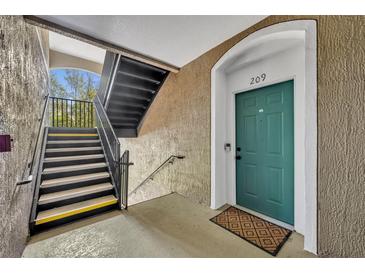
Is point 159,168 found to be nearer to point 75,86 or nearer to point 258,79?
point 258,79

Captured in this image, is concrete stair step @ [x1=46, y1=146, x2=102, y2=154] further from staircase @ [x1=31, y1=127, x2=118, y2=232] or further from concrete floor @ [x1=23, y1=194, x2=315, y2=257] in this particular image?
concrete floor @ [x1=23, y1=194, x2=315, y2=257]

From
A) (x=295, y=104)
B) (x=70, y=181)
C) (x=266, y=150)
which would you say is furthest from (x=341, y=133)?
(x=70, y=181)

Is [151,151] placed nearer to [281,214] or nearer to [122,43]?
[122,43]

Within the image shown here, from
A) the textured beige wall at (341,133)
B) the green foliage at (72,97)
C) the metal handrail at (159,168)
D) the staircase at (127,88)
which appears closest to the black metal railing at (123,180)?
the metal handrail at (159,168)

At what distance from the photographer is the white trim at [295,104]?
61.5 inches

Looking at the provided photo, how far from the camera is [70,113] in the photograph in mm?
5559

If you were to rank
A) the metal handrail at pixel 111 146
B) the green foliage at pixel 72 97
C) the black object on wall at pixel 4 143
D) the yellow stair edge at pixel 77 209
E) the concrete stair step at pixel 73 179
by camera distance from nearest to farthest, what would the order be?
the black object on wall at pixel 4 143
the yellow stair edge at pixel 77 209
the concrete stair step at pixel 73 179
the metal handrail at pixel 111 146
the green foliage at pixel 72 97

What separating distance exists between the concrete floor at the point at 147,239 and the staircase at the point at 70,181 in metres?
0.17

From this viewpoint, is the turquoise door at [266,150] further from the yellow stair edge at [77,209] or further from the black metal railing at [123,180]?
the yellow stair edge at [77,209]

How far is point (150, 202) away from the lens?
2.97 meters

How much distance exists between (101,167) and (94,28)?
2430 millimetres

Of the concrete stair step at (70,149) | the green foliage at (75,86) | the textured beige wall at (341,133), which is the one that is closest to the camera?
the textured beige wall at (341,133)

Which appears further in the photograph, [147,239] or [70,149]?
[70,149]

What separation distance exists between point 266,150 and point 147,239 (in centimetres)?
210
